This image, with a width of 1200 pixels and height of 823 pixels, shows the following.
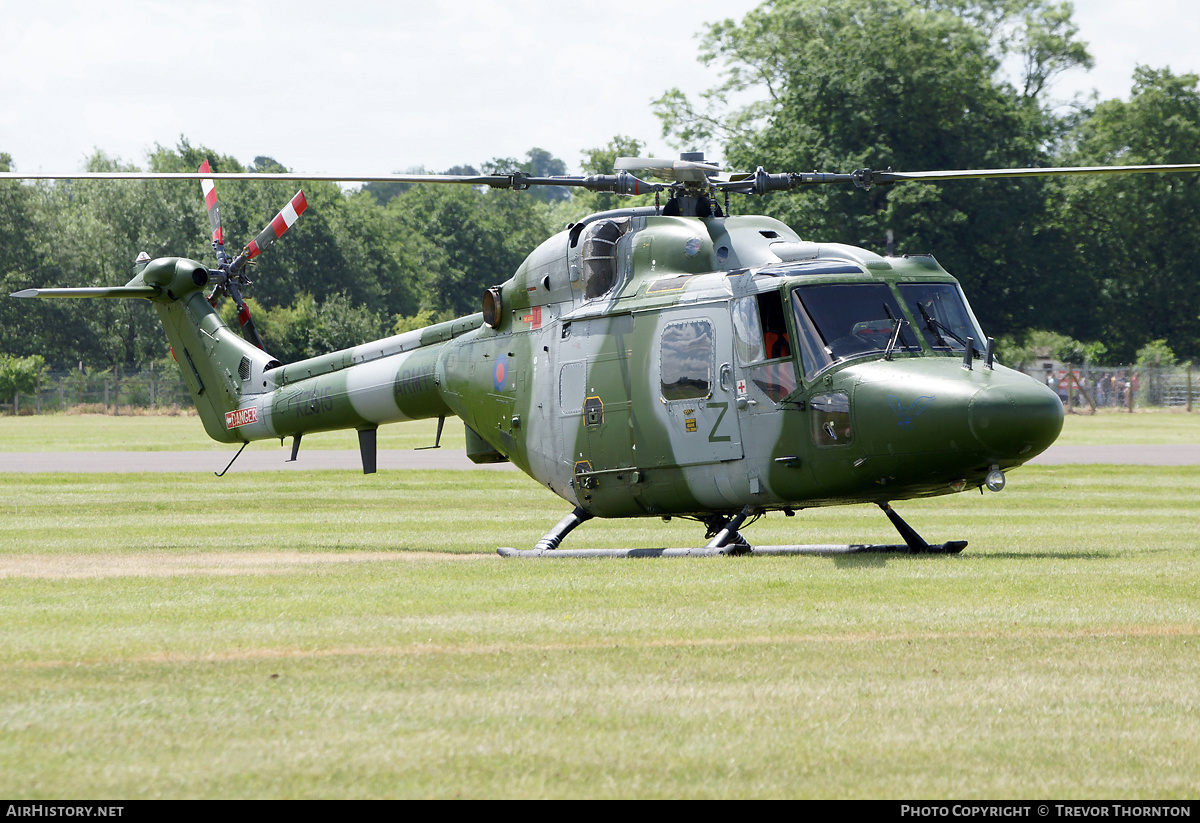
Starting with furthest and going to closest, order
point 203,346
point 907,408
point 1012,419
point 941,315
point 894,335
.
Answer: point 203,346
point 941,315
point 894,335
point 907,408
point 1012,419

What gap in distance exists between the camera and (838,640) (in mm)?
9812

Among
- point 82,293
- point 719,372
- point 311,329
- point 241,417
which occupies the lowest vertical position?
point 311,329

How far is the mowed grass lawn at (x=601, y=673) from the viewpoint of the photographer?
645 cm

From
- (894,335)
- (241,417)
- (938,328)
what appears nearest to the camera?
(894,335)

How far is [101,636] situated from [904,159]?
227ft

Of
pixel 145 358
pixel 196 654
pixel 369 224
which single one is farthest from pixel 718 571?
pixel 369 224

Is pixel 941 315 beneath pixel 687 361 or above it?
above

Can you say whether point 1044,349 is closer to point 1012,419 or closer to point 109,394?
point 109,394

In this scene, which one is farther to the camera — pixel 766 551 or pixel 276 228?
pixel 276 228

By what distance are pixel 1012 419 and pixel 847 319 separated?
208 cm

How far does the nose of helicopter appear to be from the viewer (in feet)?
43.2

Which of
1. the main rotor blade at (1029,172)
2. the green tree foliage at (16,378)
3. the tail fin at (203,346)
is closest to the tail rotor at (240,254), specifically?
the tail fin at (203,346)

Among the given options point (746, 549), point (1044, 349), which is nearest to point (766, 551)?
point (746, 549)

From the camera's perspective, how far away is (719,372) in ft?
49.8
